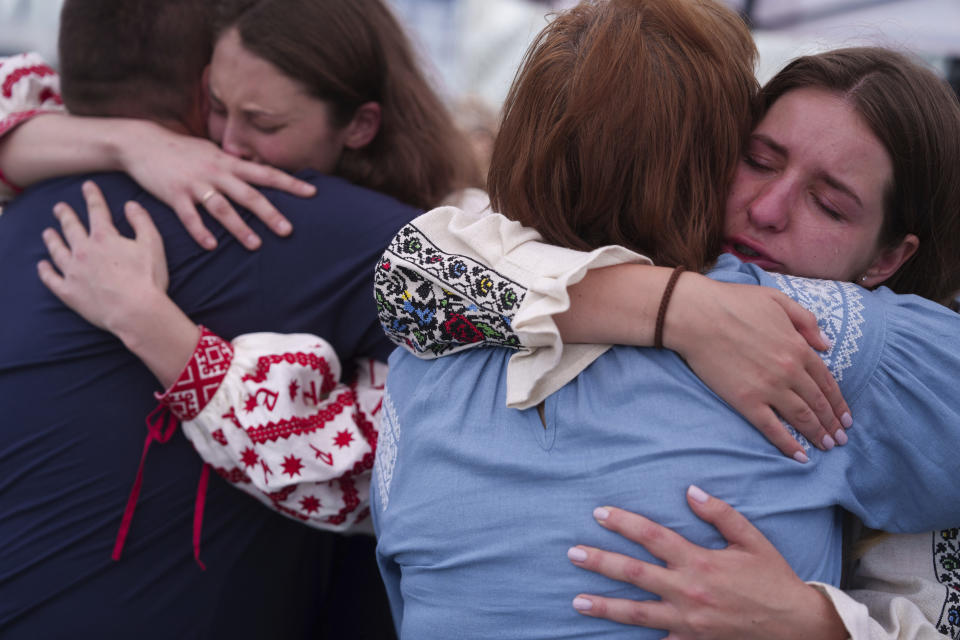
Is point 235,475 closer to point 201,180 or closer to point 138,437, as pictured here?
point 138,437

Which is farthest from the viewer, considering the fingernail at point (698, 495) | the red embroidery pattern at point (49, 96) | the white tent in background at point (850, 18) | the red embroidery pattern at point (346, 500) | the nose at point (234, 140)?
the white tent in background at point (850, 18)

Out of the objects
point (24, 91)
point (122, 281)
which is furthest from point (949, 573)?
point (24, 91)

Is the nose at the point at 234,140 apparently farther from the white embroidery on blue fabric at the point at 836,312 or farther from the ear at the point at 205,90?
the white embroidery on blue fabric at the point at 836,312

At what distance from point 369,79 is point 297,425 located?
0.84 meters

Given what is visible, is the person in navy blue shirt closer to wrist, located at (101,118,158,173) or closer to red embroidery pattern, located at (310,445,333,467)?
wrist, located at (101,118,158,173)

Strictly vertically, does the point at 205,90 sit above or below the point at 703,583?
above

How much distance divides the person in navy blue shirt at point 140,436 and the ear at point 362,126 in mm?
305

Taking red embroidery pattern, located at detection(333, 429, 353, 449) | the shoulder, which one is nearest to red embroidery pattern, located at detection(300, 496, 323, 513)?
red embroidery pattern, located at detection(333, 429, 353, 449)

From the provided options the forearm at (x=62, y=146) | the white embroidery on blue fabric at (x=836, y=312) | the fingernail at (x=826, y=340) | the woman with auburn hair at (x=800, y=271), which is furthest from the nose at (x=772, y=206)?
the forearm at (x=62, y=146)

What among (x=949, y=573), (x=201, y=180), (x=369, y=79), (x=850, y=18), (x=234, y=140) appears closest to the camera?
(x=949, y=573)

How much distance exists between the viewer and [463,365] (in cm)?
Result: 108

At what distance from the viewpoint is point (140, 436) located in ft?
4.53

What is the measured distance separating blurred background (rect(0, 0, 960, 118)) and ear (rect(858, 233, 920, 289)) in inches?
51.9

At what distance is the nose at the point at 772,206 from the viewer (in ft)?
3.72
